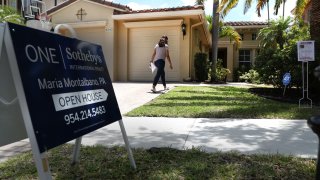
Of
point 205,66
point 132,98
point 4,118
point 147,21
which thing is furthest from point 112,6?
point 4,118

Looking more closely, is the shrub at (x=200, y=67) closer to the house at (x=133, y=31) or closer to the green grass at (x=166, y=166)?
the house at (x=133, y=31)

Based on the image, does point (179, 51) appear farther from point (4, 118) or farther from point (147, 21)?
point (4, 118)

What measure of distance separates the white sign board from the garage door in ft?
24.8

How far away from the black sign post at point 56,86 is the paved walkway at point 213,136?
162cm

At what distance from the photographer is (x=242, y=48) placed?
3031 cm

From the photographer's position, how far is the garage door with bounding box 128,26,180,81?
15.9m

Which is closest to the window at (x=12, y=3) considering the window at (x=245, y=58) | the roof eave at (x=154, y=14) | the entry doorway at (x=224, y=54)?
the roof eave at (x=154, y=14)

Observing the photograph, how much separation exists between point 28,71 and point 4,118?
56cm

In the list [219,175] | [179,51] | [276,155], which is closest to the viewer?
[219,175]

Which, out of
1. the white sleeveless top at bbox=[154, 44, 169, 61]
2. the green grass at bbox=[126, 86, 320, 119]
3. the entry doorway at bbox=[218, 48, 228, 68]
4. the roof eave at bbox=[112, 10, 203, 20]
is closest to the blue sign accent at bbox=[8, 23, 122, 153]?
the green grass at bbox=[126, 86, 320, 119]

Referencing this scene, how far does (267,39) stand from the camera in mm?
26203

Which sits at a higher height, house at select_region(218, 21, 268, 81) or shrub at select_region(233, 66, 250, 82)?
house at select_region(218, 21, 268, 81)

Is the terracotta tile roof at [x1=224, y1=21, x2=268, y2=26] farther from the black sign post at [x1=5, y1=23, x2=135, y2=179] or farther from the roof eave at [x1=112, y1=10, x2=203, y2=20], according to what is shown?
the black sign post at [x1=5, y1=23, x2=135, y2=179]

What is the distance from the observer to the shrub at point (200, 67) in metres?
17.1
